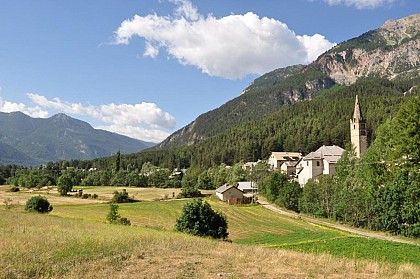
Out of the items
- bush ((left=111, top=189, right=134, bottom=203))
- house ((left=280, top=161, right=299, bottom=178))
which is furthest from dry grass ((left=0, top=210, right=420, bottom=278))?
house ((left=280, top=161, right=299, bottom=178))

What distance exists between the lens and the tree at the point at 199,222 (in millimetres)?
35531

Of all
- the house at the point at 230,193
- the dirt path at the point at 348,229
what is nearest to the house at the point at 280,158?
the house at the point at 230,193

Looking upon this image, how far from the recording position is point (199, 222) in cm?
3556

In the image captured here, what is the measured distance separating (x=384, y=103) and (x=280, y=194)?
112 metres

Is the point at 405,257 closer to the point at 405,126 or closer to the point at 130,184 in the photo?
the point at 405,126

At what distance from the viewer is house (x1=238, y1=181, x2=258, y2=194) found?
100m

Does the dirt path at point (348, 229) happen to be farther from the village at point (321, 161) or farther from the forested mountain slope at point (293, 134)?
the forested mountain slope at point (293, 134)

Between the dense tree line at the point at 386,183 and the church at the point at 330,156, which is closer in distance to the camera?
the dense tree line at the point at 386,183

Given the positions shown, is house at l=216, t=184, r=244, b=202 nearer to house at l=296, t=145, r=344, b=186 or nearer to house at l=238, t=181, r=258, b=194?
house at l=238, t=181, r=258, b=194

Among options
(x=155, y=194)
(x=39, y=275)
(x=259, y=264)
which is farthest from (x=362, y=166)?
(x=155, y=194)

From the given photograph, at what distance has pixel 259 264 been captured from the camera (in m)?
15.9

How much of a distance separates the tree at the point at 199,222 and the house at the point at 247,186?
203 ft

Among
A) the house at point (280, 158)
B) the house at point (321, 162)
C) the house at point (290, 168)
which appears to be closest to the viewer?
the house at point (321, 162)

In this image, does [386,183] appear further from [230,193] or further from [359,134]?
[230,193]
